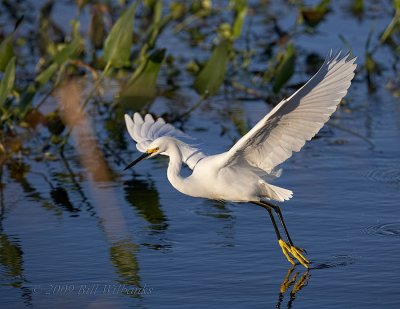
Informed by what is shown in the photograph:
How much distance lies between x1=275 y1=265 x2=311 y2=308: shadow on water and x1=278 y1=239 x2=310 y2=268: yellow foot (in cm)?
6

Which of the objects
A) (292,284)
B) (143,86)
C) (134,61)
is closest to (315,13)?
(134,61)

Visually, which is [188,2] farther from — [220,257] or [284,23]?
[220,257]

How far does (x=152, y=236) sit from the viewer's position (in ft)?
23.3

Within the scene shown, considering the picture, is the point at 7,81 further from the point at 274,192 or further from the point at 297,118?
the point at 297,118

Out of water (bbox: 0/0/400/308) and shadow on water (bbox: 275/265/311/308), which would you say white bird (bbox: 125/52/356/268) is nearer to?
shadow on water (bbox: 275/265/311/308)

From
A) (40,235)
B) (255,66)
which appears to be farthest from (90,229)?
(255,66)

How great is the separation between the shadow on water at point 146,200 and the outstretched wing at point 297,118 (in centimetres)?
103

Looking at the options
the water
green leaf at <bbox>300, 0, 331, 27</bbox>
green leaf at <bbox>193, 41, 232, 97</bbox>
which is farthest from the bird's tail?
green leaf at <bbox>300, 0, 331, 27</bbox>

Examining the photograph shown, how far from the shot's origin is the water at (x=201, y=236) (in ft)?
19.6

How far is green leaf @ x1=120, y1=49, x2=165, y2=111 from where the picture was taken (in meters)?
8.60

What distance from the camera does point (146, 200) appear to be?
26.3 ft

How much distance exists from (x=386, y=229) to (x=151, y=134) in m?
1.81

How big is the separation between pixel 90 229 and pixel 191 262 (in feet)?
3.56

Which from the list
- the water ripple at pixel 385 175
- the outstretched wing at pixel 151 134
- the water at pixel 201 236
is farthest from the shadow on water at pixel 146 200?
the water ripple at pixel 385 175
